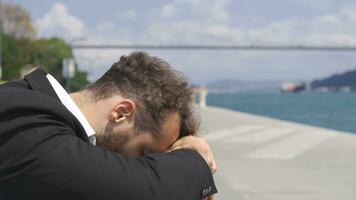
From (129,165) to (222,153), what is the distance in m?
10.4

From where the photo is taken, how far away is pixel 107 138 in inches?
68.0

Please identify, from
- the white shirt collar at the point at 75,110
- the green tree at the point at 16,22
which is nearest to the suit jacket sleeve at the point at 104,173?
the white shirt collar at the point at 75,110

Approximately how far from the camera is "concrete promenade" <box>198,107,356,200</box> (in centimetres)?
758

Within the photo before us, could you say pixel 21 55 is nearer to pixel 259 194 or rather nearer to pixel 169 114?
pixel 259 194

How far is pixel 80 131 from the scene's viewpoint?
5.36 feet

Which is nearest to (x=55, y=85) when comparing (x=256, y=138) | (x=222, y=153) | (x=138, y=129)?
(x=138, y=129)

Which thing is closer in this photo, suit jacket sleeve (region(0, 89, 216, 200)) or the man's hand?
suit jacket sleeve (region(0, 89, 216, 200))

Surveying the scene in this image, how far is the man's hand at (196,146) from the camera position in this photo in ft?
5.69

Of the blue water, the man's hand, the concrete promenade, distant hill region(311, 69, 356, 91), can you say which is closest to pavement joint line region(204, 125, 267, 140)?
Result: the concrete promenade

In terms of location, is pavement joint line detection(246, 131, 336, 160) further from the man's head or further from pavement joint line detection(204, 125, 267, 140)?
the man's head

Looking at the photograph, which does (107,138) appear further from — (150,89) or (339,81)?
(339,81)

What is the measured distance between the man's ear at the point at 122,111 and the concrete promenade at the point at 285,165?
555cm

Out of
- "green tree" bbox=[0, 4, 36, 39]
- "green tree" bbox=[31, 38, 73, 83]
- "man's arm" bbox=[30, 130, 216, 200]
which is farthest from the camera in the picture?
"green tree" bbox=[31, 38, 73, 83]

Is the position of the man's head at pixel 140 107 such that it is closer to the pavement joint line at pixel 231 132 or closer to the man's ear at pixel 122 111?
the man's ear at pixel 122 111
